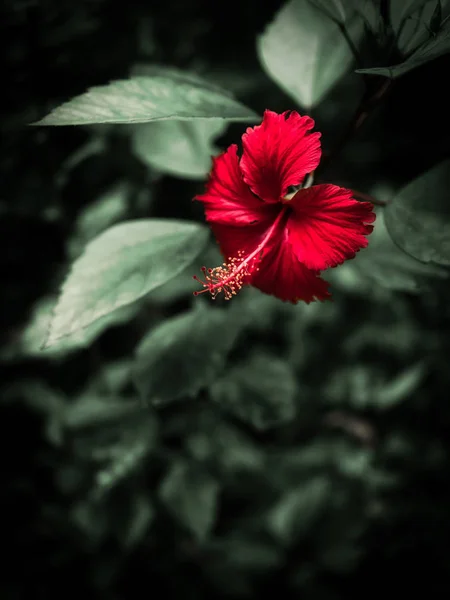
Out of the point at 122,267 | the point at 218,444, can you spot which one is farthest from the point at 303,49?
the point at 218,444

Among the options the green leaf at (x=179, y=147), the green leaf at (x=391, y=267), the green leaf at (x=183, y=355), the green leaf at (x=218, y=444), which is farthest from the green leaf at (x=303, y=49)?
the green leaf at (x=218, y=444)

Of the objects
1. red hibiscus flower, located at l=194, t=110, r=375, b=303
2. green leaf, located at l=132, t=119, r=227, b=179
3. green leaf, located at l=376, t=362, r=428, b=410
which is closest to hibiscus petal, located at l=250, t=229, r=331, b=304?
red hibiscus flower, located at l=194, t=110, r=375, b=303

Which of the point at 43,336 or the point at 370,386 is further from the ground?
the point at 43,336

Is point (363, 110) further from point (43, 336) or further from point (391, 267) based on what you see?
point (43, 336)

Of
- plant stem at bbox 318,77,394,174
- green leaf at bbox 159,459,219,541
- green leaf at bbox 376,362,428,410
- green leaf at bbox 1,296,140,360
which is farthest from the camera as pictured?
green leaf at bbox 376,362,428,410

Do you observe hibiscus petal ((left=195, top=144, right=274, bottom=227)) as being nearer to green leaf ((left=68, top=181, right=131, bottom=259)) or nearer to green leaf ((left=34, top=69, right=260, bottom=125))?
green leaf ((left=34, top=69, right=260, bottom=125))

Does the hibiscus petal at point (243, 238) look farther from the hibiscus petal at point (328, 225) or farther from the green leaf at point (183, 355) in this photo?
the green leaf at point (183, 355)
